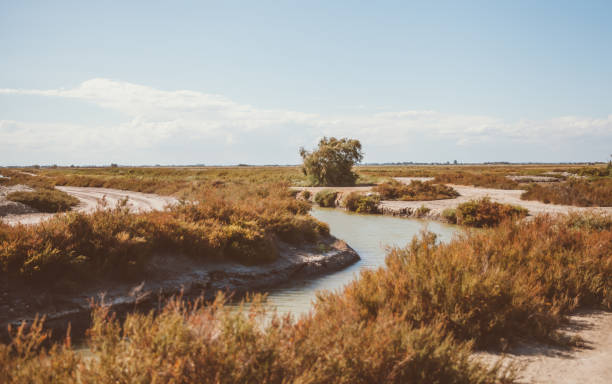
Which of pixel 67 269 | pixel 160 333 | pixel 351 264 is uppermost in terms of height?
pixel 160 333

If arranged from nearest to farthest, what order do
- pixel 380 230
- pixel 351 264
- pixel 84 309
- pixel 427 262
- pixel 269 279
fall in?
1. pixel 427 262
2. pixel 84 309
3. pixel 269 279
4. pixel 351 264
5. pixel 380 230

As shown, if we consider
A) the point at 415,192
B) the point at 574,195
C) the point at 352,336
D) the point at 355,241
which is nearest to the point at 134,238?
the point at 352,336

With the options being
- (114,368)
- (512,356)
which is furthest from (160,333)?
(512,356)

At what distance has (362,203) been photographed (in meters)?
27.9

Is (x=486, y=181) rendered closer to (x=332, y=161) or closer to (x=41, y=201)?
(x=332, y=161)

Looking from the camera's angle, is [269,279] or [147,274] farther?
[269,279]

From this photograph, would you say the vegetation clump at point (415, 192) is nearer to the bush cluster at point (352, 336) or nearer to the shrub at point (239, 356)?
the bush cluster at point (352, 336)

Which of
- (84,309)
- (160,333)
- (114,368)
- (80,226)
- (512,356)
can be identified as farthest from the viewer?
(80,226)

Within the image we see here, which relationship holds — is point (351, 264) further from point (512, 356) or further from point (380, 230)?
point (512, 356)

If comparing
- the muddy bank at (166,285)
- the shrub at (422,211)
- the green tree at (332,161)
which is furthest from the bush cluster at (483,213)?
the green tree at (332,161)

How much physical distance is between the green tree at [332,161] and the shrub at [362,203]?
1723 centimetres

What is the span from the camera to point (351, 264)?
13492 millimetres

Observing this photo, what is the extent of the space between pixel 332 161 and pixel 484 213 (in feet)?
90.5

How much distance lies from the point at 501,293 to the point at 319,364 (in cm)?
385
